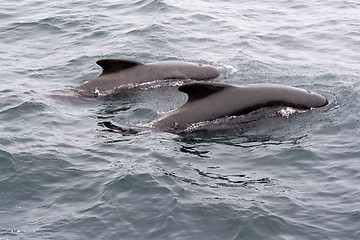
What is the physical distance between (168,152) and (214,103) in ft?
6.46

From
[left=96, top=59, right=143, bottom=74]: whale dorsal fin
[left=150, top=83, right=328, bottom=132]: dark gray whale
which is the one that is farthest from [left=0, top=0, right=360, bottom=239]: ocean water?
[left=96, top=59, right=143, bottom=74]: whale dorsal fin

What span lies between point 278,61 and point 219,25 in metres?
5.54

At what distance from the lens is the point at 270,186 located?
1134 centimetres

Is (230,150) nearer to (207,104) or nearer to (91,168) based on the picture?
(207,104)

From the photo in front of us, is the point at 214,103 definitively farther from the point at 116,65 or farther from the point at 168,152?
the point at 116,65

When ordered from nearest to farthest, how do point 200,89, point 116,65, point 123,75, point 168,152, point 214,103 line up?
point 168,152
point 200,89
point 214,103
point 116,65
point 123,75

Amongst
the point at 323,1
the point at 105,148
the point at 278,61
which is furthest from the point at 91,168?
the point at 323,1

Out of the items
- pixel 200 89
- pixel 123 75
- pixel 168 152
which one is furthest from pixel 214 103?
pixel 123 75

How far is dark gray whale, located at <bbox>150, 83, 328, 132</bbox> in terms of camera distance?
1376 centimetres

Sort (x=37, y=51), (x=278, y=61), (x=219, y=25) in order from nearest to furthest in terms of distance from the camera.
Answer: (x=278, y=61)
(x=37, y=51)
(x=219, y=25)

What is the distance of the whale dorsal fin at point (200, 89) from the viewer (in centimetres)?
1366

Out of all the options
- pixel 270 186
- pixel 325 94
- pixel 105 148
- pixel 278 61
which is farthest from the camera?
pixel 278 61

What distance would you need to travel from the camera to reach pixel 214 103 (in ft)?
45.7

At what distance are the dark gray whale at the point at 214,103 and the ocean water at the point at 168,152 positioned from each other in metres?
0.41
